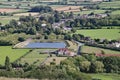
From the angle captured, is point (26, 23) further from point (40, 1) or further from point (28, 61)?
point (40, 1)

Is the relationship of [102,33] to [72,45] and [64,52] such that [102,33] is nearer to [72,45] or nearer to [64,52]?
[72,45]

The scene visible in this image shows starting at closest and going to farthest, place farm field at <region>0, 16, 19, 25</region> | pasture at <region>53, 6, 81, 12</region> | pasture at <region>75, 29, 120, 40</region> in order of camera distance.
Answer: pasture at <region>75, 29, 120, 40</region> < farm field at <region>0, 16, 19, 25</region> < pasture at <region>53, 6, 81, 12</region>

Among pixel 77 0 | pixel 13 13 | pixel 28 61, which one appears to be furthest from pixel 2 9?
pixel 28 61

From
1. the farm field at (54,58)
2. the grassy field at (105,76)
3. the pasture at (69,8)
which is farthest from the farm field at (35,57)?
the pasture at (69,8)

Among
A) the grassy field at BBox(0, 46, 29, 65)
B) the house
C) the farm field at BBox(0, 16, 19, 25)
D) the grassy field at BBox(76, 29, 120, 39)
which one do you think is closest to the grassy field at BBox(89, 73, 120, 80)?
the house

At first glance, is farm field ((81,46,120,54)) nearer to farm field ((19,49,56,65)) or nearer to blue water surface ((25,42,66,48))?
blue water surface ((25,42,66,48))

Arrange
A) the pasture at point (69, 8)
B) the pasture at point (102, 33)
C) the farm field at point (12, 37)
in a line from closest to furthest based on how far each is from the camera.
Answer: the farm field at point (12, 37) → the pasture at point (102, 33) → the pasture at point (69, 8)

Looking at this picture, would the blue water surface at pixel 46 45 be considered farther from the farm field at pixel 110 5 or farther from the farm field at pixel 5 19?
the farm field at pixel 110 5

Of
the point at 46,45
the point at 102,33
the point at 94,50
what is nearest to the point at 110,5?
the point at 102,33
